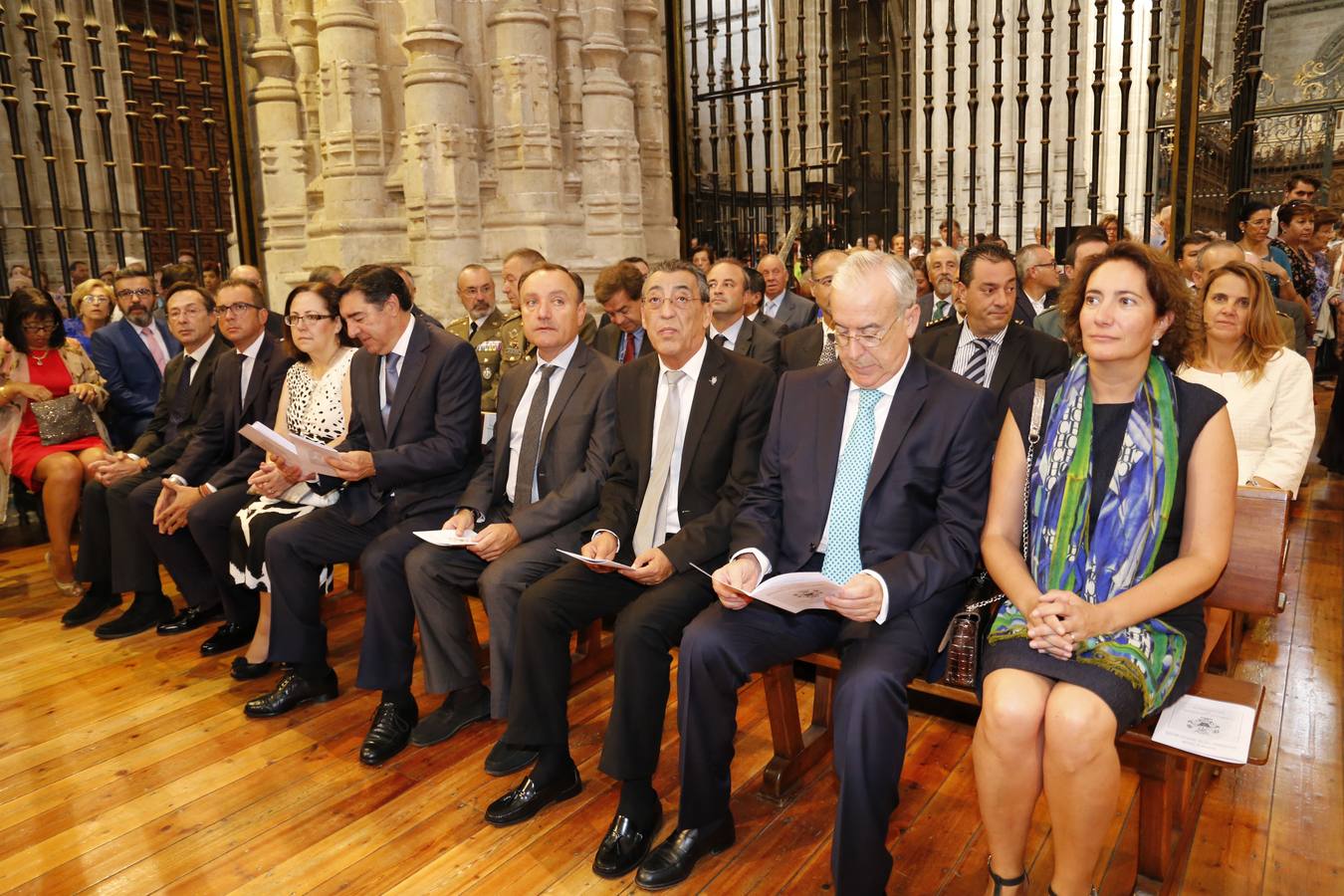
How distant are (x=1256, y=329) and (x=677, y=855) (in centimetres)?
277

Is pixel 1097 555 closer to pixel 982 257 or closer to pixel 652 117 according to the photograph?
pixel 982 257

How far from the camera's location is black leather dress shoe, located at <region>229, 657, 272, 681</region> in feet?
11.6

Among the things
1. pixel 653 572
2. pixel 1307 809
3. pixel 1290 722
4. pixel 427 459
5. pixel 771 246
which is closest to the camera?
pixel 1307 809

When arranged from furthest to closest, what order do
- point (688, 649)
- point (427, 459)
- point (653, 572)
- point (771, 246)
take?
point (771, 246) < point (427, 459) < point (653, 572) < point (688, 649)

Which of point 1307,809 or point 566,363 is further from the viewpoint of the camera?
point 566,363

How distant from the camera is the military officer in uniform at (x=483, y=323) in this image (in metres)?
5.23

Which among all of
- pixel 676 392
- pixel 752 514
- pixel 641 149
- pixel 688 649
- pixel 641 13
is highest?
pixel 641 13

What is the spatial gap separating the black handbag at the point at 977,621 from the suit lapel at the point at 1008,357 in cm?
109

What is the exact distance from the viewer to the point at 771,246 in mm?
6848

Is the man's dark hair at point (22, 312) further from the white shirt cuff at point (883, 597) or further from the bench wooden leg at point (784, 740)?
the white shirt cuff at point (883, 597)

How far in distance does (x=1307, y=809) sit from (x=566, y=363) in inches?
97.6

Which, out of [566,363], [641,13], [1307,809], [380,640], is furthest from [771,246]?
[1307,809]

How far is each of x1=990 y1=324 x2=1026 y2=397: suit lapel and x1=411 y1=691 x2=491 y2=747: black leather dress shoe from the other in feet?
6.95

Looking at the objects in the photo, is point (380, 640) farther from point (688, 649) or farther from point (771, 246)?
point (771, 246)
